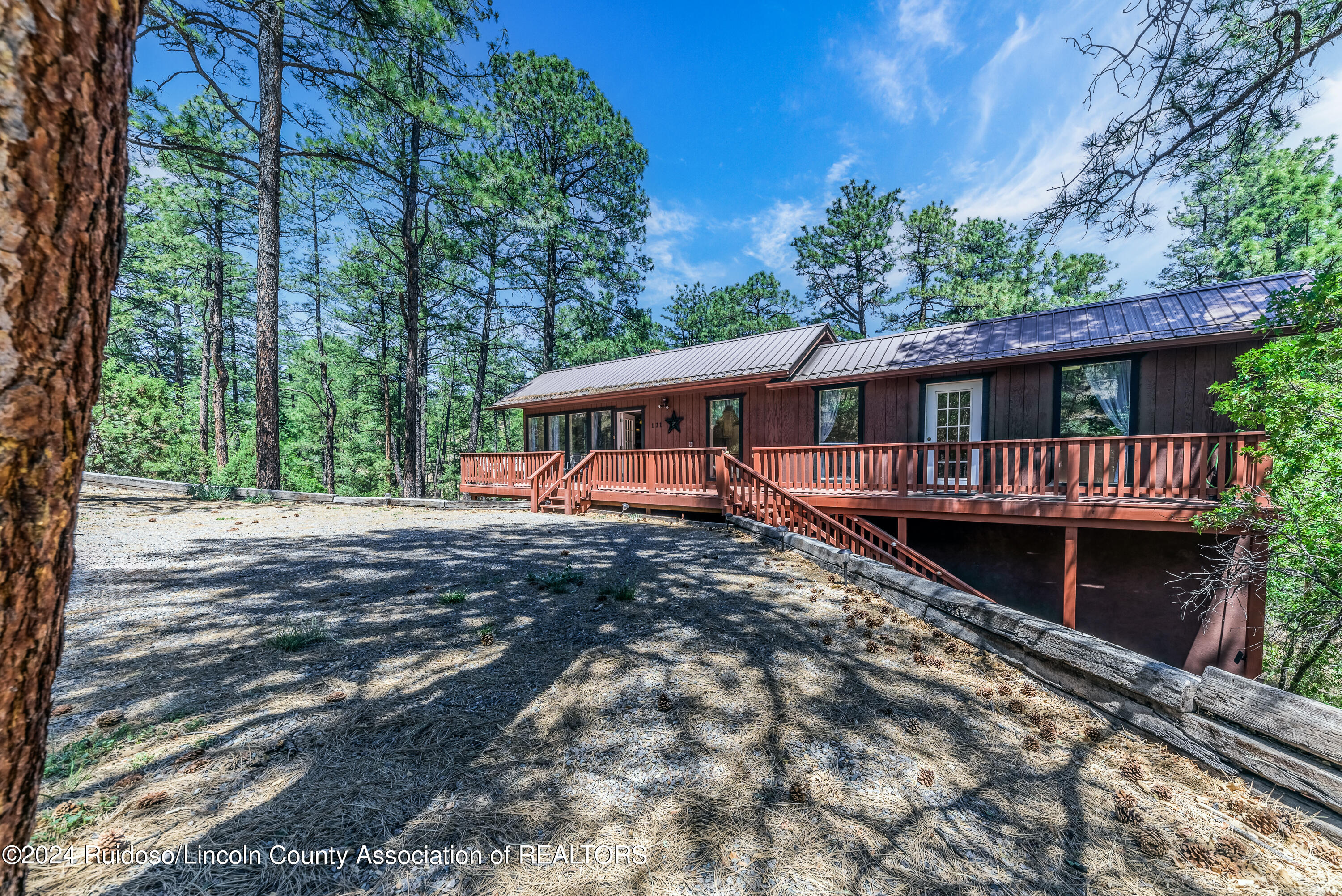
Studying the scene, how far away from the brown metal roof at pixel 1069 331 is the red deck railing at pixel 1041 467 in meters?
1.78

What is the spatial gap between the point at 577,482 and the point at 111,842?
935 cm

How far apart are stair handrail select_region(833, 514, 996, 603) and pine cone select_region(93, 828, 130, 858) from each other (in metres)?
7.01

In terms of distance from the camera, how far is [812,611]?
13.0ft

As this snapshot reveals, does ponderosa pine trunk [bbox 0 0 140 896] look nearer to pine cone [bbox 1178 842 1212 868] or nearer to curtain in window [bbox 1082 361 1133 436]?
pine cone [bbox 1178 842 1212 868]

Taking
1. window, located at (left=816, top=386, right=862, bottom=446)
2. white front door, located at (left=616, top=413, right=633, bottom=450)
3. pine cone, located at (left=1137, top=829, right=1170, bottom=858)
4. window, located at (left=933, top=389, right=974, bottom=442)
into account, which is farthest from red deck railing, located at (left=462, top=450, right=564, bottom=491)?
pine cone, located at (left=1137, top=829, right=1170, bottom=858)

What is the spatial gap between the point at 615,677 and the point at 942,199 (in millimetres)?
23312

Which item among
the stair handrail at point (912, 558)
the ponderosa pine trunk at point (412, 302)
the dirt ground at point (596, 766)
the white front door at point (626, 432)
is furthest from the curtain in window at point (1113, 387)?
the ponderosa pine trunk at point (412, 302)

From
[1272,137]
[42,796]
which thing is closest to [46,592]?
[42,796]

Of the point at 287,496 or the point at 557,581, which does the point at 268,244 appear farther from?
the point at 557,581

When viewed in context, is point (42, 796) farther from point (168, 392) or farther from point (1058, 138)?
point (168, 392)

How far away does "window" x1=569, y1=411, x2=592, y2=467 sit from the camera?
14.8 m

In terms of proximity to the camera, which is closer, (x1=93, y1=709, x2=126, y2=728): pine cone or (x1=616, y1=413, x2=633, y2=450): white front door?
(x1=93, y1=709, x2=126, y2=728): pine cone

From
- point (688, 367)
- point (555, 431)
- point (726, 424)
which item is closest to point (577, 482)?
point (726, 424)

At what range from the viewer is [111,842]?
149cm
